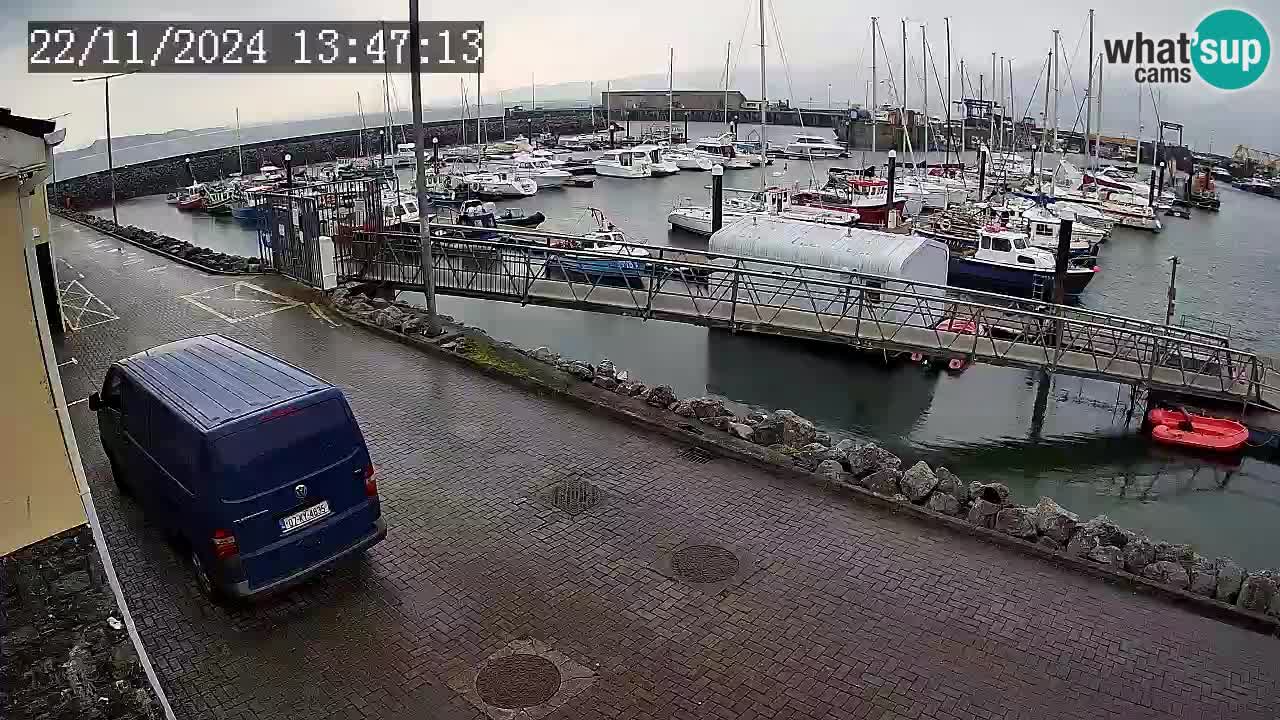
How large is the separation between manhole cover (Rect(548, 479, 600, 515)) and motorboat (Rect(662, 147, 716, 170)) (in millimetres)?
66673

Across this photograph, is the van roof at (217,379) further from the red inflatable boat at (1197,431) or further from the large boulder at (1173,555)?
the red inflatable boat at (1197,431)

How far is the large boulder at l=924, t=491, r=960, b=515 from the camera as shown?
30.4ft

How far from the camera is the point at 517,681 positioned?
6.61m

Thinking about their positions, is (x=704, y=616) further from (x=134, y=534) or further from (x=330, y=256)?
(x=330, y=256)

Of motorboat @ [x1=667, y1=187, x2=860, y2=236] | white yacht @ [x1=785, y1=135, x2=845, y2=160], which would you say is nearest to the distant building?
white yacht @ [x1=785, y1=135, x2=845, y2=160]

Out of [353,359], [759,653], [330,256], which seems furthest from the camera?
[330,256]

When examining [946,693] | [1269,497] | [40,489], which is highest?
[40,489]

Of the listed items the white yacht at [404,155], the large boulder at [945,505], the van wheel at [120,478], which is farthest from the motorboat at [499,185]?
the large boulder at [945,505]

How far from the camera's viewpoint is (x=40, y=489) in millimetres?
6059

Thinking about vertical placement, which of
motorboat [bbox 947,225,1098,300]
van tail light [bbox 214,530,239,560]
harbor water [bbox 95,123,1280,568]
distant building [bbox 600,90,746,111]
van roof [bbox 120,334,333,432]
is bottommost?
harbor water [bbox 95,123,1280,568]

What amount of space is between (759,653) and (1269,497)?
14.7 meters

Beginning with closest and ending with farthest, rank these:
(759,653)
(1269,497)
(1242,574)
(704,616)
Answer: (759,653) < (704,616) < (1242,574) < (1269,497)

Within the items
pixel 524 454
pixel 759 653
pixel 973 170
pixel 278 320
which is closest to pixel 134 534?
pixel 524 454

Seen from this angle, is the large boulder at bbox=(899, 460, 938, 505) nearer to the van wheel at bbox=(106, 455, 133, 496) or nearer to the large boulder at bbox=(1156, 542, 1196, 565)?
the large boulder at bbox=(1156, 542, 1196, 565)
